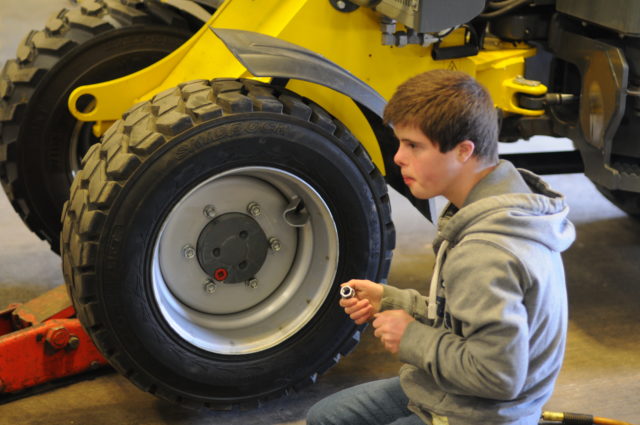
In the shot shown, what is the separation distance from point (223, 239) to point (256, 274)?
0.66 feet

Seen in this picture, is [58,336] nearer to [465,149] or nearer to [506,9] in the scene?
[465,149]

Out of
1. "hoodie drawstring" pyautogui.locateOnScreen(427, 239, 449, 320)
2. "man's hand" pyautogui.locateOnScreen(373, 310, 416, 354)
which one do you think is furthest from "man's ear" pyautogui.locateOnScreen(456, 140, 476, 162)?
"man's hand" pyautogui.locateOnScreen(373, 310, 416, 354)

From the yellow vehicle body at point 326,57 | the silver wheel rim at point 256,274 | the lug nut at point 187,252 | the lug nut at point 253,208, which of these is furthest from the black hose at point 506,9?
the lug nut at point 187,252

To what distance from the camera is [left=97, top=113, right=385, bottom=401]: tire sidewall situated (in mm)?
2752

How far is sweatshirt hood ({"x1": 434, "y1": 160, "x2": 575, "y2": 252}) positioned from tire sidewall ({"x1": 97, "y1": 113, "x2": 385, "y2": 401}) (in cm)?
93

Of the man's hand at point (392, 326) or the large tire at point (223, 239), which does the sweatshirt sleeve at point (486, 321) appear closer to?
the man's hand at point (392, 326)

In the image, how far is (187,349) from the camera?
9.82ft

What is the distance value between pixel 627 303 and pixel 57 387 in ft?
8.24

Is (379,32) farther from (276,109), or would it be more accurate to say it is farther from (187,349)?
(187,349)

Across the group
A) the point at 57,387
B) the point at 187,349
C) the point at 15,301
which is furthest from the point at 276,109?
the point at 15,301

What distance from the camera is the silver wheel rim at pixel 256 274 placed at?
300 centimetres

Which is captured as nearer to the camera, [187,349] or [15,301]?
[187,349]

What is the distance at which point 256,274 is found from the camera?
3.17 m

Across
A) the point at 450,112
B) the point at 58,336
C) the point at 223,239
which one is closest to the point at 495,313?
the point at 450,112
